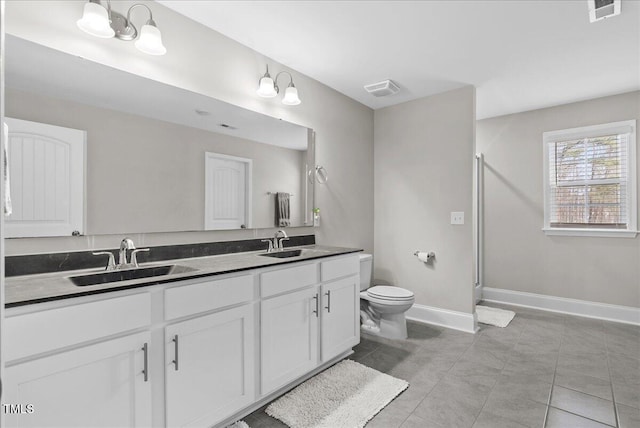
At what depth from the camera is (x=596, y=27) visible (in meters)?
2.25

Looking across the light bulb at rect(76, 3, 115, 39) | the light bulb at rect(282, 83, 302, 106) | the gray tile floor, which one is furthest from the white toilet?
the light bulb at rect(76, 3, 115, 39)

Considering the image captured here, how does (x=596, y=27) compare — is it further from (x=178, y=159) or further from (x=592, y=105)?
(x=178, y=159)

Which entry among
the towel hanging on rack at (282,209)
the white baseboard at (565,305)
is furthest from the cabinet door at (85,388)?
the white baseboard at (565,305)

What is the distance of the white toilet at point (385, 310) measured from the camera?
2936mm

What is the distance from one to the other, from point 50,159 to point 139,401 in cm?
120

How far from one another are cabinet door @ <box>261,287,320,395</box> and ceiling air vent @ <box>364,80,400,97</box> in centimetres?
204

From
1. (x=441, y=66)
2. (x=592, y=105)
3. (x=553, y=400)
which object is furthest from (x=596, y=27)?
(x=553, y=400)

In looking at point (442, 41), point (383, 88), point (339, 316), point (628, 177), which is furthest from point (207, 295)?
point (628, 177)

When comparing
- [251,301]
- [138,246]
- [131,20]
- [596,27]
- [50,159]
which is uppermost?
[596,27]

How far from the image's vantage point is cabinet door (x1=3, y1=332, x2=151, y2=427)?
3.65 ft

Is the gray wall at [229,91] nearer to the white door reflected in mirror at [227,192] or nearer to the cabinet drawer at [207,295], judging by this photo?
the white door reflected in mirror at [227,192]

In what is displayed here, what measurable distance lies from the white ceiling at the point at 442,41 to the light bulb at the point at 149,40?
0.35 m

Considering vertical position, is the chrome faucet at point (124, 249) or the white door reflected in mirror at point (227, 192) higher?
the white door reflected in mirror at point (227, 192)

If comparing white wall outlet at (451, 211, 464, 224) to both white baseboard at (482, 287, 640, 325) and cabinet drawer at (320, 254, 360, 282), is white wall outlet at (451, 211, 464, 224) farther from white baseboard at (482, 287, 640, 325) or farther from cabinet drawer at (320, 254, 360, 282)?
white baseboard at (482, 287, 640, 325)
